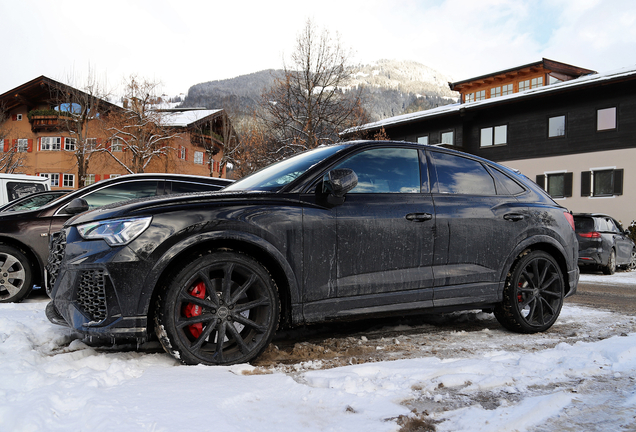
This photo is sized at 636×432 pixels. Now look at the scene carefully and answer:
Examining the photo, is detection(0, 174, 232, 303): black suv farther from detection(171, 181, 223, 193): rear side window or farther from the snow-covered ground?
the snow-covered ground

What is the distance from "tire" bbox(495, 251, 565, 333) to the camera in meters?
4.46

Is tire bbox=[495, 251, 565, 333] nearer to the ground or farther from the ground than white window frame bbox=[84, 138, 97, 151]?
nearer to the ground

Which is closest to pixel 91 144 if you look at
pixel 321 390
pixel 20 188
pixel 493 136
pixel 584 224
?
pixel 493 136

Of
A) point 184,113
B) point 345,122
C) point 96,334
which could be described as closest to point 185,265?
point 96,334

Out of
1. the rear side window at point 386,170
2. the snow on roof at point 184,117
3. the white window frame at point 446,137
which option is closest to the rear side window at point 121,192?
the rear side window at point 386,170

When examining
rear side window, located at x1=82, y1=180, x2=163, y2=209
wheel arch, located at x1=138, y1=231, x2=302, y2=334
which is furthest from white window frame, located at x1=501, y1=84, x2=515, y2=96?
wheel arch, located at x1=138, y1=231, x2=302, y2=334

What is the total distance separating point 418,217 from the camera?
391 centimetres

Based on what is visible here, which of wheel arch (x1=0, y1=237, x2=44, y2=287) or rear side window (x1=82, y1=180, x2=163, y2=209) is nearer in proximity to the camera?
wheel arch (x1=0, y1=237, x2=44, y2=287)

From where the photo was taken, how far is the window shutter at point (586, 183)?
24188 millimetres

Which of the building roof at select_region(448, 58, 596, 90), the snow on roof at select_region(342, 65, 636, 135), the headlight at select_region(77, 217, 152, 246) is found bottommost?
the headlight at select_region(77, 217, 152, 246)

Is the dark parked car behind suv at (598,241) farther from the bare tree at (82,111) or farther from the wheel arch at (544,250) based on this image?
the bare tree at (82,111)

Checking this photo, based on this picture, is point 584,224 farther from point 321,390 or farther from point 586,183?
point 586,183

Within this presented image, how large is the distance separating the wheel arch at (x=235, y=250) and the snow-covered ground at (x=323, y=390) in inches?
15.6

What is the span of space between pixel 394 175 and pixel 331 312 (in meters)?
1.27
